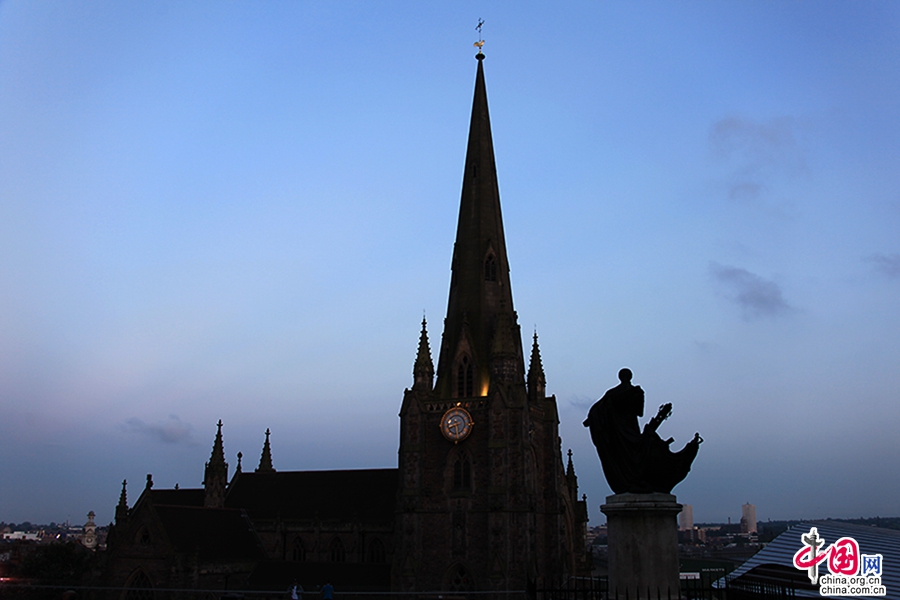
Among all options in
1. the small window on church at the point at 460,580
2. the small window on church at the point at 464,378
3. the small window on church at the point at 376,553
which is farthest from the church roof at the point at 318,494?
the small window on church at the point at 464,378

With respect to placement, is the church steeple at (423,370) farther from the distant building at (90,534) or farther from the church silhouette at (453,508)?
the distant building at (90,534)

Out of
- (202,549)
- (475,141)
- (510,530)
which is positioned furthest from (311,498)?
(475,141)

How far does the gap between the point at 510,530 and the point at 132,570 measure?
80.8 feet

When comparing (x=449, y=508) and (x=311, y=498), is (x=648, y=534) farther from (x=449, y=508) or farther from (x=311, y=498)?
(x=311, y=498)

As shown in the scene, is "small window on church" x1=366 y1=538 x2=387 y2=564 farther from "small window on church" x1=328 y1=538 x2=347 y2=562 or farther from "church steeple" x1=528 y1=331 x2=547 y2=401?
"church steeple" x1=528 y1=331 x2=547 y2=401

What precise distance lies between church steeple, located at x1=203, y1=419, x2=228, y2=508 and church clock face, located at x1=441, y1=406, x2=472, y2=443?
23.6 m

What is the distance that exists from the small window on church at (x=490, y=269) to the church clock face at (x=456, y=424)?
962 cm

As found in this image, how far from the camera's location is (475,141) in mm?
55219

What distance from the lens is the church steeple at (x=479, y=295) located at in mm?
48094

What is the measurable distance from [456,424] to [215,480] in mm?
24818

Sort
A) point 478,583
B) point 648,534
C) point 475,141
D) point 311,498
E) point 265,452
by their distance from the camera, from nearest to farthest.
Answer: point 648,534 → point 478,583 → point 475,141 → point 311,498 → point 265,452

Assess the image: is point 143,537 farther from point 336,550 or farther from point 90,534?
point 90,534

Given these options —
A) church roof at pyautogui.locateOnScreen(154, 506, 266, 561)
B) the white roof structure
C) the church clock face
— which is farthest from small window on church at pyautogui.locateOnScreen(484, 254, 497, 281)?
the white roof structure

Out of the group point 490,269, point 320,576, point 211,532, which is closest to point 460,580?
point 320,576
